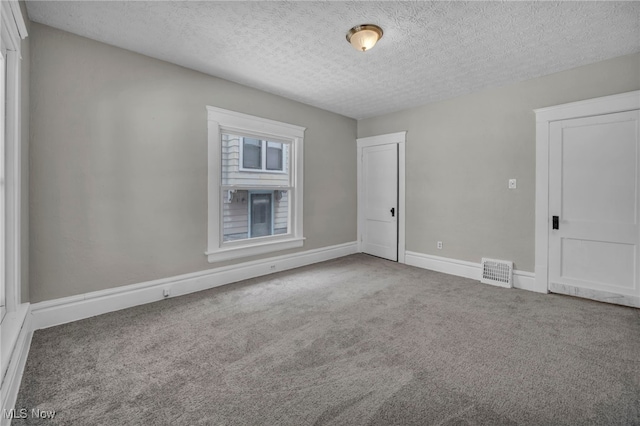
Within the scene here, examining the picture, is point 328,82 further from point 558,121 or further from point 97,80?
point 558,121

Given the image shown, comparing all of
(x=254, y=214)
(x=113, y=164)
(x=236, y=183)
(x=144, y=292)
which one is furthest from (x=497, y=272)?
(x=113, y=164)

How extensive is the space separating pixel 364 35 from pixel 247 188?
2.37 metres

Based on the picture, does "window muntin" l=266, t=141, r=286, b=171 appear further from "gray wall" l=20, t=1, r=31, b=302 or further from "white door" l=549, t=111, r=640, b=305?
"white door" l=549, t=111, r=640, b=305

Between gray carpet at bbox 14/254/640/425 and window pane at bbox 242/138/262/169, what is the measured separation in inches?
72.0

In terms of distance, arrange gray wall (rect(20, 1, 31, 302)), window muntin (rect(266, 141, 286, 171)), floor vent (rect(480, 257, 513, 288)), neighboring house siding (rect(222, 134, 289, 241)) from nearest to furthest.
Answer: gray wall (rect(20, 1, 31, 302)) → floor vent (rect(480, 257, 513, 288)) → neighboring house siding (rect(222, 134, 289, 241)) → window muntin (rect(266, 141, 286, 171))

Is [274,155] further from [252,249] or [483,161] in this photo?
[483,161]

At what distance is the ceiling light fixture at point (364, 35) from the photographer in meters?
2.53

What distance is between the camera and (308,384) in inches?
72.4

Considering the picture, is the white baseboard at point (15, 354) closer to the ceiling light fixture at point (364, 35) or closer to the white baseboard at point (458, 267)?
the ceiling light fixture at point (364, 35)

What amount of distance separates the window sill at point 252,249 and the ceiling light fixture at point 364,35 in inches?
107

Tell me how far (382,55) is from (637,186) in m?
2.91

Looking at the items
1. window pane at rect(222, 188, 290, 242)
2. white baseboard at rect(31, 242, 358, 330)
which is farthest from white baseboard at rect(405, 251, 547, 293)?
window pane at rect(222, 188, 290, 242)

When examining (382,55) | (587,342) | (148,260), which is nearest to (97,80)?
(148,260)

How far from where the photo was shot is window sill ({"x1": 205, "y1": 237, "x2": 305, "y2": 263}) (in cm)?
372
